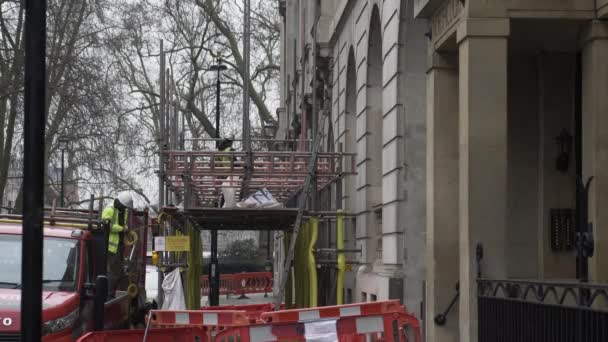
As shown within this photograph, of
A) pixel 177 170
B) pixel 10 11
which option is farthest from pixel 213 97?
pixel 177 170

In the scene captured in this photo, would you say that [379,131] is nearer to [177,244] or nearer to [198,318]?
[177,244]

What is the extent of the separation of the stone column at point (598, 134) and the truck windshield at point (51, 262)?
21.7 ft

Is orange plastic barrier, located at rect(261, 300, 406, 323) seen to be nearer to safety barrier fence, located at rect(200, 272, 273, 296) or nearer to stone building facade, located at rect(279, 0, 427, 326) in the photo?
stone building facade, located at rect(279, 0, 427, 326)

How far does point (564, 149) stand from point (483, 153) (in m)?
2.56

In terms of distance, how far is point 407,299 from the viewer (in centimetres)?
1784

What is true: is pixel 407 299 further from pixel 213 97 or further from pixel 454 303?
pixel 213 97

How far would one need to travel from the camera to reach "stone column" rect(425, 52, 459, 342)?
46.2 ft

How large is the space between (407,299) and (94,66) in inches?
733

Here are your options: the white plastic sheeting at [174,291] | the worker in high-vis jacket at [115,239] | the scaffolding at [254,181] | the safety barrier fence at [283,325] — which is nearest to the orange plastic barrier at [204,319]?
the safety barrier fence at [283,325]


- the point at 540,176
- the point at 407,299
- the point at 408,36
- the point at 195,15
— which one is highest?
the point at 195,15

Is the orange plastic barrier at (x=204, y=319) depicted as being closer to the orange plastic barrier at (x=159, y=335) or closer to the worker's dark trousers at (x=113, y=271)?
the orange plastic barrier at (x=159, y=335)

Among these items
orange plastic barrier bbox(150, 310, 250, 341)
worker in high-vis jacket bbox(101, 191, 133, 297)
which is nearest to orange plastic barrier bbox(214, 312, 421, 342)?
orange plastic barrier bbox(150, 310, 250, 341)

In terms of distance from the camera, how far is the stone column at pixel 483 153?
39.6 feet

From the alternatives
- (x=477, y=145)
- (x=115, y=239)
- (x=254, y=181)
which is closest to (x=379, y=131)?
(x=254, y=181)
